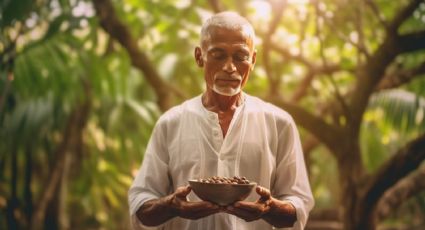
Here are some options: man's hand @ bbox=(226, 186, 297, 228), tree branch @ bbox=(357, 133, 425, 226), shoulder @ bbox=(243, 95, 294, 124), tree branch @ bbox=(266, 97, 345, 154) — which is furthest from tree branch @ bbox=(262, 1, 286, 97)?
man's hand @ bbox=(226, 186, 297, 228)

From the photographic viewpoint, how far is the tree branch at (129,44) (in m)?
4.23

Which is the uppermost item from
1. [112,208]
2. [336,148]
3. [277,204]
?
[277,204]

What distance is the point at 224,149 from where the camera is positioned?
198 centimetres

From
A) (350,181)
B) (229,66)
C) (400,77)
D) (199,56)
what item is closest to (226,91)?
(229,66)

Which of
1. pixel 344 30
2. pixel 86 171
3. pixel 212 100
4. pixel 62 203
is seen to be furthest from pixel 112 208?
pixel 212 100

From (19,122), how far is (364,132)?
10.3 feet

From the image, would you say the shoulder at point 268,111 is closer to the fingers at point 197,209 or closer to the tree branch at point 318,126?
the fingers at point 197,209

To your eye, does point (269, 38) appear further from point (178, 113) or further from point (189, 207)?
point (189, 207)

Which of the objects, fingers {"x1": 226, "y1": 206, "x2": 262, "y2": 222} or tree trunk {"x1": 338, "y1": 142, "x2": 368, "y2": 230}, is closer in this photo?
fingers {"x1": 226, "y1": 206, "x2": 262, "y2": 222}

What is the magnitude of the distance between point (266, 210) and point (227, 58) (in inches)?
19.6

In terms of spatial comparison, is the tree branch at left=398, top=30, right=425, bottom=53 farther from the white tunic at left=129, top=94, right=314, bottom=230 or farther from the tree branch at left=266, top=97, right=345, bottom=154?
the white tunic at left=129, top=94, right=314, bottom=230

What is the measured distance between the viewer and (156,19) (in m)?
5.05

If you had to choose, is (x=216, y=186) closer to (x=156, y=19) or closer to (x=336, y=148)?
(x=336, y=148)

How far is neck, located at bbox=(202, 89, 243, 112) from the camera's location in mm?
2064
